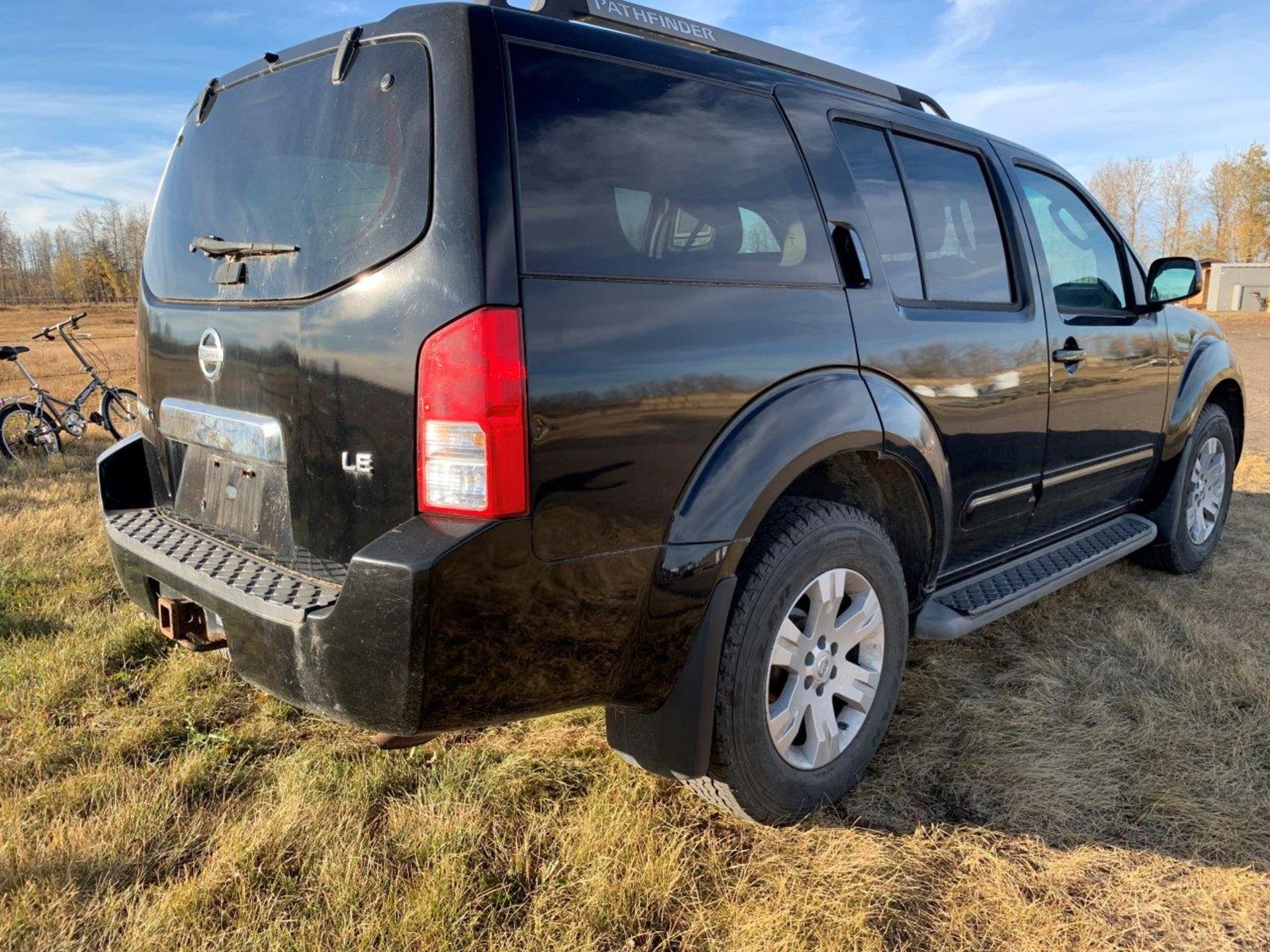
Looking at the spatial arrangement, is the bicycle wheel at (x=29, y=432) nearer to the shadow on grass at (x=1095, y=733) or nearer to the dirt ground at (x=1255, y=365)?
the shadow on grass at (x=1095, y=733)

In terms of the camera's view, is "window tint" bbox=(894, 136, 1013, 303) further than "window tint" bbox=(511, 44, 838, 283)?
Yes

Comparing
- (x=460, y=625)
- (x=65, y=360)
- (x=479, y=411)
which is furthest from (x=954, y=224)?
(x=65, y=360)

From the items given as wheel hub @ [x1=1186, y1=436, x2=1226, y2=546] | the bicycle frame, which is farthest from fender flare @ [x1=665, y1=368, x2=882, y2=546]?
the bicycle frame

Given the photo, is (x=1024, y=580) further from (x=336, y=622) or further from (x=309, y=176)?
(x=309, y=176)

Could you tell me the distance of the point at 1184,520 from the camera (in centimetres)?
433

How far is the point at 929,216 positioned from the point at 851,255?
65cm

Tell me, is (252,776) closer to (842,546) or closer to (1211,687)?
(842,546)

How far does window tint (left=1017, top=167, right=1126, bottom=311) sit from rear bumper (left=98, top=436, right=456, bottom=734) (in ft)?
9.14

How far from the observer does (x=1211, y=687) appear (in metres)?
3.12

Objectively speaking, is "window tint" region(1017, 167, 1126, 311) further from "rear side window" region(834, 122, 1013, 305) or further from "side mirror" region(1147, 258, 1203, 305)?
"rear side window" region(834, 122, 1013, 305)

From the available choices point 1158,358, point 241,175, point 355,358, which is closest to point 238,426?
point 355,358

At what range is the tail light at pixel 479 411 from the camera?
5.50 ft

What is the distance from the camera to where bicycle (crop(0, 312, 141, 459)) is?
854cm

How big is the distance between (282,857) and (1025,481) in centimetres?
268
